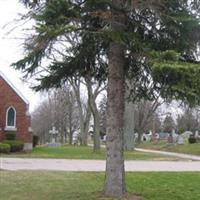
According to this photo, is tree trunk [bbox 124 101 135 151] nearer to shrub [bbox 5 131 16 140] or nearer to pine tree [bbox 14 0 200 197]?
shrub [bbox 5 131 16 140]

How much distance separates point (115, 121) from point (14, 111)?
96.0 ft

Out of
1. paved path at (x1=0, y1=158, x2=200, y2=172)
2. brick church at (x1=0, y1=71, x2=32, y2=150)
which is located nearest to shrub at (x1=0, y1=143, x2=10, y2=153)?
brick church at (x1=0, y1=71, x2=32, y2=150)

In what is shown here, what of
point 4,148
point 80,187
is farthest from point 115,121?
point 4,148

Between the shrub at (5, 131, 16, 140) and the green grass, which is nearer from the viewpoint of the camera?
the green grass

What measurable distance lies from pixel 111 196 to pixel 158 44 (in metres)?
3.66

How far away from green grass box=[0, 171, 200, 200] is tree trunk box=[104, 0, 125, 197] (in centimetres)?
46

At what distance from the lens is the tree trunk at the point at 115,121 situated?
41.6 ft

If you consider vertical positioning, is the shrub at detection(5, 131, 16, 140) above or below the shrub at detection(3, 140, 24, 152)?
above

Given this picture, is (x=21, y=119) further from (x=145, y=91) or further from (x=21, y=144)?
(x=145, y=91)

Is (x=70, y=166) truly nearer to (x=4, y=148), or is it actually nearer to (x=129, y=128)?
(x=4, y=148)

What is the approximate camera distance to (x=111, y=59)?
13.0 m

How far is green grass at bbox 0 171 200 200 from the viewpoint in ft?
43.3

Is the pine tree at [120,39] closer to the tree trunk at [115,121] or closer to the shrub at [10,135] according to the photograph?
the tree trunk at [115,121]

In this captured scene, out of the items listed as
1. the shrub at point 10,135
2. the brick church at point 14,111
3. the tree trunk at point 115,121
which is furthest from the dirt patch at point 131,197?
the brick church at point 14,111
